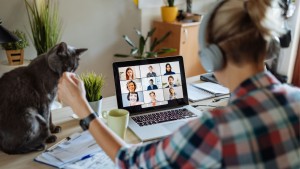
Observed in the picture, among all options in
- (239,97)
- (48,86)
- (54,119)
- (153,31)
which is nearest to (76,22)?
(153,31)

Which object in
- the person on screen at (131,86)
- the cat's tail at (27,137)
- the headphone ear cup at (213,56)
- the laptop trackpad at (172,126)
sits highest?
the headphone ear cup at (213,56)

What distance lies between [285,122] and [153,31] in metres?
2.94

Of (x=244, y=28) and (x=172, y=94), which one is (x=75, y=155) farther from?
(x=244, y=28)

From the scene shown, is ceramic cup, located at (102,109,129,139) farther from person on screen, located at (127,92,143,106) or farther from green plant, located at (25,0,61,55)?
green plant, located at (25,0,61,55)

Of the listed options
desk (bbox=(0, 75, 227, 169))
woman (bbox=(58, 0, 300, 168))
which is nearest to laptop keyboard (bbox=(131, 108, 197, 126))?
desk (bbox=(0, 75, 227, 169))

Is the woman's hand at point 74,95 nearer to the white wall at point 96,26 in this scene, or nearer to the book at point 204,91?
the book at point 204,91

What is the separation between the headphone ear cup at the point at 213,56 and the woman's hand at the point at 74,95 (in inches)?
16.9

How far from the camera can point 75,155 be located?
1161 mm

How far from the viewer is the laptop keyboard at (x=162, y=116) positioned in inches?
57.1

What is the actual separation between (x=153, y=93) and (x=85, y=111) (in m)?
0.58

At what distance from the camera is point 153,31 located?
11.7 feet

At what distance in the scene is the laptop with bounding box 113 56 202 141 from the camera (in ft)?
4.81

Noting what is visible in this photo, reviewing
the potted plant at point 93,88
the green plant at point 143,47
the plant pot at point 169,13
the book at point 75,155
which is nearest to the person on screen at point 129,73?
the potted plant at point 93,88

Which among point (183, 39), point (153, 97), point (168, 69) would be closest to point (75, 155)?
point (153, 97)
